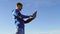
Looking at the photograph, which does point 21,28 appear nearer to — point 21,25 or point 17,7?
point 21,25

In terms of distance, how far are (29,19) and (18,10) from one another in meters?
0.65

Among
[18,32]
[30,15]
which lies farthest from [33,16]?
[18,32]

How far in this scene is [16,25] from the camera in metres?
13.5

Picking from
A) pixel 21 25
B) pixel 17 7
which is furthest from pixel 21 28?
pixel 17 7

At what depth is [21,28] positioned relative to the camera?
1347 centimetres

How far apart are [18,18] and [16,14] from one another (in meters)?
0.20

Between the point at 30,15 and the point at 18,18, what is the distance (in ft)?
1.94

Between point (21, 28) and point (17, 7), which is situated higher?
point (17, 7)

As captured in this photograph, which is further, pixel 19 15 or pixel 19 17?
pixel 19 15

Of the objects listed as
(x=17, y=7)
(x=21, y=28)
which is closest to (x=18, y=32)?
(x=21, y=28)

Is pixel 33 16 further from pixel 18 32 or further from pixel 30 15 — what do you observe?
pixel 18 32

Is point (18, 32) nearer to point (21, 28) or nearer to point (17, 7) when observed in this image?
point (21, 28)

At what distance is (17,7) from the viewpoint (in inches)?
539

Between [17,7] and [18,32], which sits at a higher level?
[17,7]
